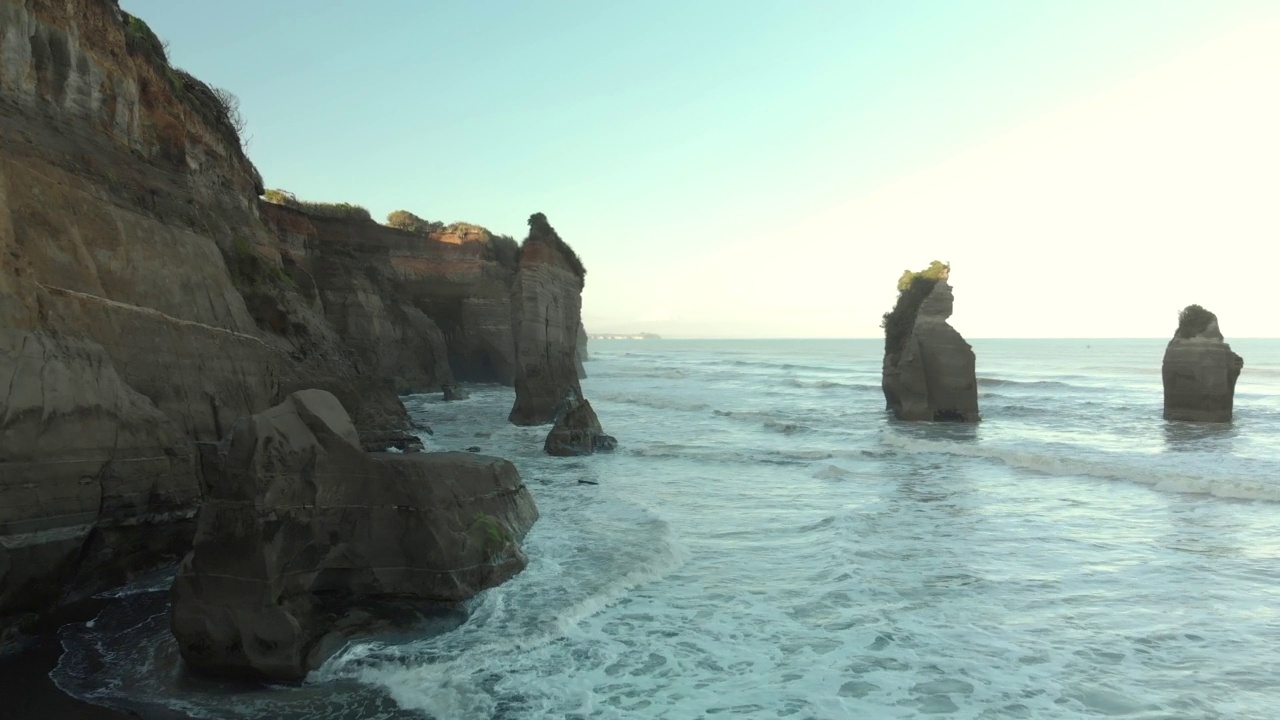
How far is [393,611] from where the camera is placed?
7570 millimetres

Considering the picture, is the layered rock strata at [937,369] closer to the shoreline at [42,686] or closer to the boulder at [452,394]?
the boulder at [452,394]

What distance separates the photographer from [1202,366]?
86.7ft

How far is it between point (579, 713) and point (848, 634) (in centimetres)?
346

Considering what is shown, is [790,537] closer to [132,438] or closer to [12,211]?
[132,438]

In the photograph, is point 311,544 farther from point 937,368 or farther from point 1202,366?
point 1202,366

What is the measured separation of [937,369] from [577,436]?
620 inches

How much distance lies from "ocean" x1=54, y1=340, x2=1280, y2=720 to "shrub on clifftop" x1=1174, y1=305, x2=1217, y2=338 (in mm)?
8672

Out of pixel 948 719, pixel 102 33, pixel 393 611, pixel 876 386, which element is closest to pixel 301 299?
pixel 102 33

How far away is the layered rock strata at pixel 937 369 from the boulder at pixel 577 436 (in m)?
13.6

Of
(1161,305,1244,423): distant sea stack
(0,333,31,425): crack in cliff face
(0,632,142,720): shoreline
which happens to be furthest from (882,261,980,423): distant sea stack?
(0,632,142,720): shoreline

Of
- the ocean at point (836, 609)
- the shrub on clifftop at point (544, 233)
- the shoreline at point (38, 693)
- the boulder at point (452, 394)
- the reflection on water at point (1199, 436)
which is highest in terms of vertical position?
the shrub on clifftop at point (544, 233)

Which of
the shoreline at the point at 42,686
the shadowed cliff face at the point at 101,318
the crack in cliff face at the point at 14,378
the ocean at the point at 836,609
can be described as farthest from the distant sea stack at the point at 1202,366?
the crack in cliff face at the point at 14,378

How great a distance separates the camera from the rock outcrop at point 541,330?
26.9 metres

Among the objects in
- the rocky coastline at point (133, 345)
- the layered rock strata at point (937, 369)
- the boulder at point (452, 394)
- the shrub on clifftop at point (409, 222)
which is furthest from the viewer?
the shrub on clifftop at point (409, 222)
